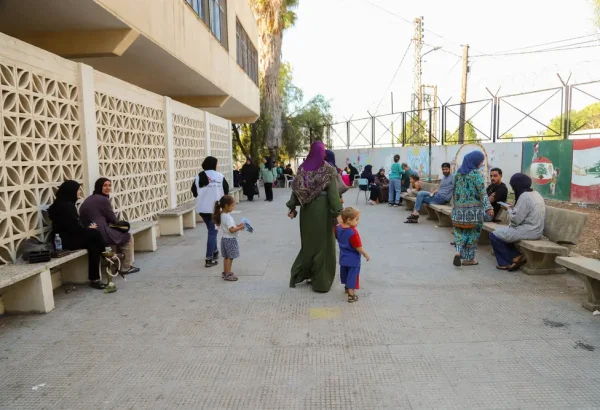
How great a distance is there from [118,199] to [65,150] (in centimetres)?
165

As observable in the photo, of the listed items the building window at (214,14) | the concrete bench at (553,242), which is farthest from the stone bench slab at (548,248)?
the building window at (214,14)

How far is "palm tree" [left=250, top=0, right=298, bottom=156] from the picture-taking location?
80.2 ft

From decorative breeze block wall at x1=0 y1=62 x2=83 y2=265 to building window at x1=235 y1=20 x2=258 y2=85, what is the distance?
11.1 m

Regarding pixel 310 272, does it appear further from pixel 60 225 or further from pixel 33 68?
pixel 33 68

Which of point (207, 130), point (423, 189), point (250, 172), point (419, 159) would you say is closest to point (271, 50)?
point (250, 172)

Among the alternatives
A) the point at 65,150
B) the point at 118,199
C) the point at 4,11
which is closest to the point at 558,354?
the point at 65,150

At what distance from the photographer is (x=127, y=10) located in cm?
655

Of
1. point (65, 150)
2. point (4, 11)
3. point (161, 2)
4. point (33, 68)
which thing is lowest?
point (65, 150)

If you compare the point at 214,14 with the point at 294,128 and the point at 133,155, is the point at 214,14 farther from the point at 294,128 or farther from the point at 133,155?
the point at 294,128

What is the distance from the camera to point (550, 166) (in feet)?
38.4

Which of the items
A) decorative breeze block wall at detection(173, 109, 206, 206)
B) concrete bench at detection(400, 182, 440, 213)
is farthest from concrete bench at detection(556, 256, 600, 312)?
decorative breeze block wall at detection(173, 109, 206, 206)

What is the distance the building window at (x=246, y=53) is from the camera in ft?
53.6

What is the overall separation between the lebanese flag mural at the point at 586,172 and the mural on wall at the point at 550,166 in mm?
153

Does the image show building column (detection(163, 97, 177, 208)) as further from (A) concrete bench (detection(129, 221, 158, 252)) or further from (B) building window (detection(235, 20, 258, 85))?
(B) building window (detection(235, 20, 258, 85))
